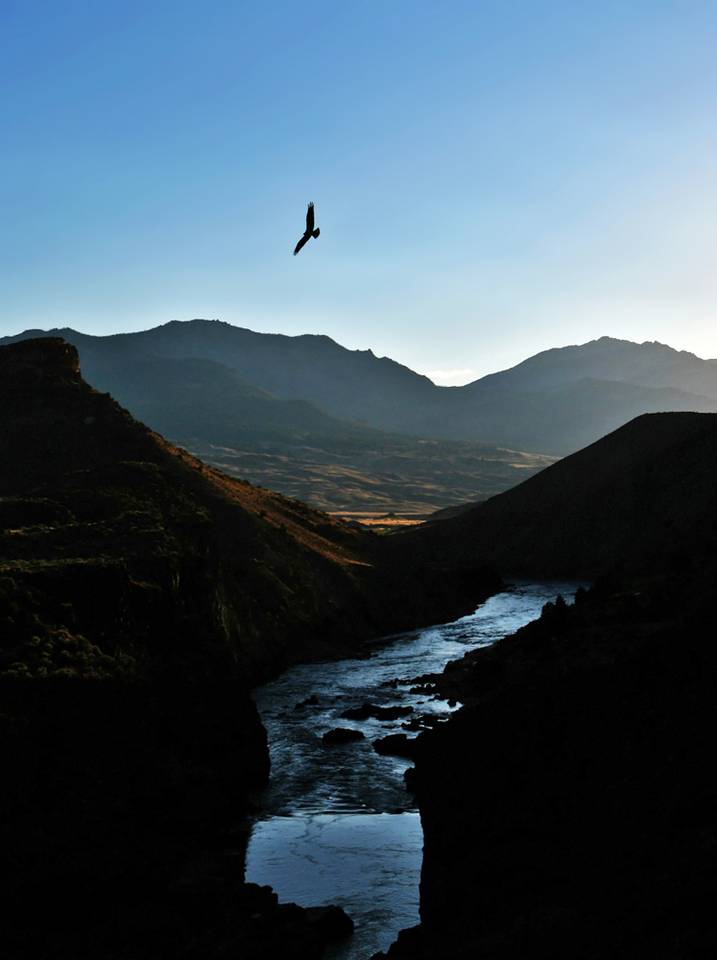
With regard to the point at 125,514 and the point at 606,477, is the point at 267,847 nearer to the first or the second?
the point at 125,514

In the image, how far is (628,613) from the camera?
48.9m

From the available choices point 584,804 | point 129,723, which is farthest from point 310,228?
point 129,723

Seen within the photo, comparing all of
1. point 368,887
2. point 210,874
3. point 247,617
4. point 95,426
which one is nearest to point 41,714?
point 210,874

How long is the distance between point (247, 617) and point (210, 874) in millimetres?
33382

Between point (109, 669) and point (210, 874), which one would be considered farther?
point (109, 669)

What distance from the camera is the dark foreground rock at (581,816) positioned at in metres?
14.6

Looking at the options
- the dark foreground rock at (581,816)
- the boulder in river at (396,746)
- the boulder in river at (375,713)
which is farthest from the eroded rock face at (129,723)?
the boulder in river at (375,713)

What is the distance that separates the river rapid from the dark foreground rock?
1.70m

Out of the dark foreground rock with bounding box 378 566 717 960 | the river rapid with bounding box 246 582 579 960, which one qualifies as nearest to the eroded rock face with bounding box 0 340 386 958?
the river rapid with bounding box 246 582 579 960

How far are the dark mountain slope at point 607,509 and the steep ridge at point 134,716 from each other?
40.4 metres

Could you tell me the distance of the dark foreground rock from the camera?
14617 mm

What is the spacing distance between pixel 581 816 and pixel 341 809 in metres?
15.0

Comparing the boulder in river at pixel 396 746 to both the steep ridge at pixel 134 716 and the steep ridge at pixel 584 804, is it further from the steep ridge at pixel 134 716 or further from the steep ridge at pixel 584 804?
the steep ridge at pixel 134 716

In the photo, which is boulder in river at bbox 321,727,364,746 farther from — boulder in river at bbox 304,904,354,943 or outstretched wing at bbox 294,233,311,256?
outstretched wing at bbox 294,233,311,256
